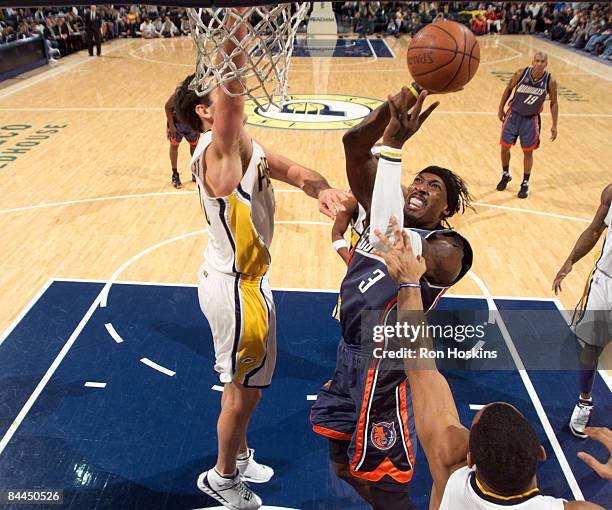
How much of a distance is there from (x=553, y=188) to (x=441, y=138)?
106 inches

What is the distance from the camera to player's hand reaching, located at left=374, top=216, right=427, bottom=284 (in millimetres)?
2213

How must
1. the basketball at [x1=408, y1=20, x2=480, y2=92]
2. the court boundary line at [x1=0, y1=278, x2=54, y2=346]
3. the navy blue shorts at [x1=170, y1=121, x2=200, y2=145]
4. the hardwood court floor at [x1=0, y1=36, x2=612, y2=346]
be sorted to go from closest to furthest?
the basketball at [x1=408, y1=20, x2=480, y2=92] → the court boundary line at [x1=0, y1=278, x2=54, y2=346] → the hardwood court floor at [x1=0, y1=36, x2=612, y2=346] → the navy blue shorts at [x1=170, y1=121, x2=200, y2=145]

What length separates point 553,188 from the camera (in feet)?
26.9

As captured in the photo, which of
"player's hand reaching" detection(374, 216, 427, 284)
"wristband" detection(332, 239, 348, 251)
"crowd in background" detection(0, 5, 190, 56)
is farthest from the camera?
"crowd in background" detection(0, 5, 190, 56)

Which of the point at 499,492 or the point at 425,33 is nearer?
the point at 499,492

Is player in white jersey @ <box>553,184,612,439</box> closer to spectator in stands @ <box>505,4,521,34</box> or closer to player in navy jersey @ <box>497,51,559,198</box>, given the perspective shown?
player in navy jersey @ <box>497,51,559,198</box>

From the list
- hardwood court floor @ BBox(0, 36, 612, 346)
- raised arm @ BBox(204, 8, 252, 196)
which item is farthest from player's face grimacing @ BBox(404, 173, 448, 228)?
hardwood court floor @ BBox(0, 36, 612, 346)

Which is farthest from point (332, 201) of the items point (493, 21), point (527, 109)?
point (493, 21)

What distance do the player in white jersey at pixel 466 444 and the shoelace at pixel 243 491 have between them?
4.95 feet

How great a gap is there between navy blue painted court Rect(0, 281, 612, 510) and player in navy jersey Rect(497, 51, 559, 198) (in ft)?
9.91

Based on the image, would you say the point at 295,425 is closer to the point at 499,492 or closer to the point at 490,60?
the point at 499,492

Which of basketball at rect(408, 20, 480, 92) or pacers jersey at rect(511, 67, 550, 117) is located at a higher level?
basketball at rect(408, 20, 480, 92)

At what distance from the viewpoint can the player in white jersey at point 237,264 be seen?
2855 mm

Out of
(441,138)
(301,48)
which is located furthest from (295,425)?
(301,48)
